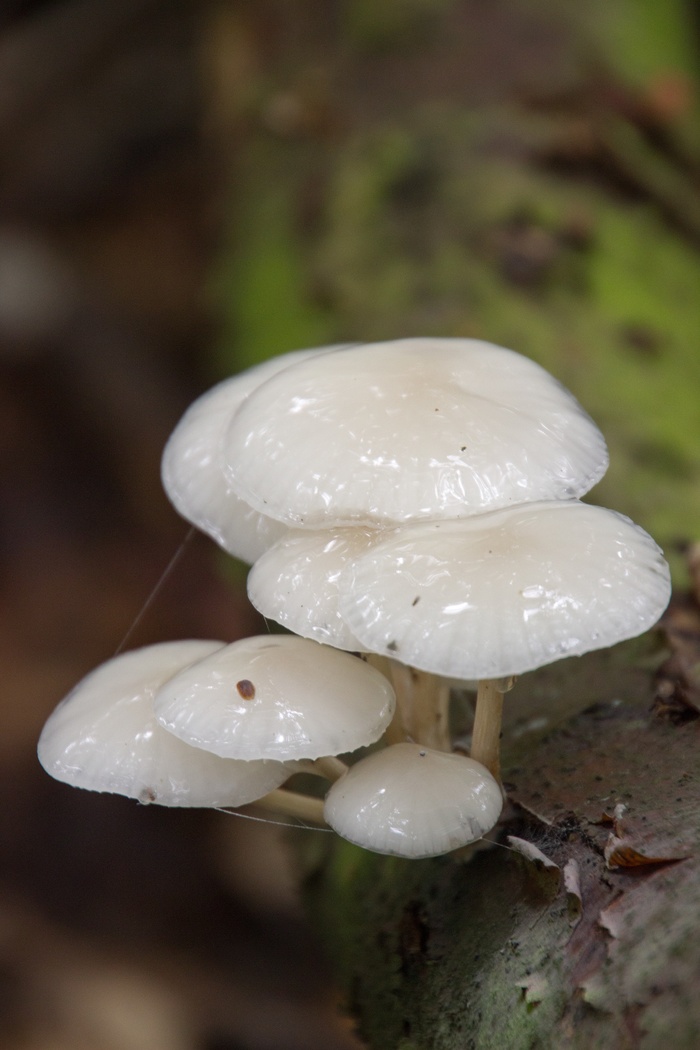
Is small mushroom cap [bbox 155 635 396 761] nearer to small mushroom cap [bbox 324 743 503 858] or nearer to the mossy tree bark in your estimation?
small mushroom cap [bbox 324 743 503 858]

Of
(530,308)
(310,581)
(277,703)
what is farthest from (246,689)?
Result: (530,308)

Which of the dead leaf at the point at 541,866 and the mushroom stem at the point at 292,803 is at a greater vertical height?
the dead leaf at the point at 541,866

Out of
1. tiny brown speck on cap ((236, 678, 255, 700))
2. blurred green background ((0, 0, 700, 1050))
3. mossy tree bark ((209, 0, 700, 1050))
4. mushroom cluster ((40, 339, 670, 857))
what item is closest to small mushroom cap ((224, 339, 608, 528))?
mushroom cluster ((40, 339, 670, 857))

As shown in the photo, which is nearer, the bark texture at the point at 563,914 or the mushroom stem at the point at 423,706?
the bark texture at the point at 563,914

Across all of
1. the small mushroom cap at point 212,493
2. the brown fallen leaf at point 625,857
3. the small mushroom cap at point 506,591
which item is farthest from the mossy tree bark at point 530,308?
the small mushroom cap at point 212,493

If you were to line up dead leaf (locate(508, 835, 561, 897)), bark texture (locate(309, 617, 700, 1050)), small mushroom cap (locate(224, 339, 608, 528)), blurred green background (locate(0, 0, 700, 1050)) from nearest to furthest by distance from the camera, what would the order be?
1. bark texture (locate(309, 617, 700, 1050))
2. dead leaf (locate(508, 835, 561, 897))
3. small mushroom cap (locate(224, 339, 608, 528))
4. blurred green background (locate(0, 0, 700, 1050))

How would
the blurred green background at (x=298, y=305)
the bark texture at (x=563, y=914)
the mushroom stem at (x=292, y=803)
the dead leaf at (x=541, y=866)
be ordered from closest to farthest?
the bark texture at (x=563, y=914) < the dead leaf at (x=541, y=866) < the mushroom stem at (x=292, y=803) < the blurred green background at (x=298, y=305)

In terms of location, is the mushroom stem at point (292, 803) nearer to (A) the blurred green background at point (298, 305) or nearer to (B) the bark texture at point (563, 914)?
(B) the bark texture at point (563, 914)

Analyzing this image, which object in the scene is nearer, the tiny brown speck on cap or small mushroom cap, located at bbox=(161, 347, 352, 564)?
the tiny brown speck on cap

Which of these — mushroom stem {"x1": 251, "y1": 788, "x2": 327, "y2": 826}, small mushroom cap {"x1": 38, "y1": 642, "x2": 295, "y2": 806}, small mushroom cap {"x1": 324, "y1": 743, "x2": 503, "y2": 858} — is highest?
small mushroom cap {"x1": 38, "y1": 642, "x2": 295, "y2": 806}
